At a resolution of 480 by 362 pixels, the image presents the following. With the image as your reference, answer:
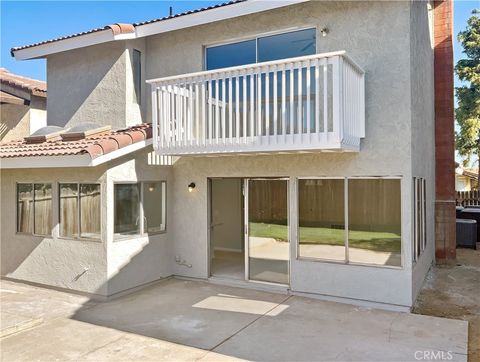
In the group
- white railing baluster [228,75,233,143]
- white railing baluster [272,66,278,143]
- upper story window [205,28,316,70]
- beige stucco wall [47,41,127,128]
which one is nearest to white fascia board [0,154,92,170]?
beige stucco wall [47,41,127,128]

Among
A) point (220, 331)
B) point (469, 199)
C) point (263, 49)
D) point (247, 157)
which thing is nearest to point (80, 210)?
point (247, 157)

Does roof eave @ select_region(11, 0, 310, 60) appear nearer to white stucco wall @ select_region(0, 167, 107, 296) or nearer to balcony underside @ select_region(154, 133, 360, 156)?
balcony underside @ select_region(154, 133, 360, 156)

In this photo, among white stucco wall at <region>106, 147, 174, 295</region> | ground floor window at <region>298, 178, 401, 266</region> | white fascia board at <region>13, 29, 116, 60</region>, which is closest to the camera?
ground floor window at <region>298, 178, 401, 266</region>

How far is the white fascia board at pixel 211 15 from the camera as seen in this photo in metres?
8.45

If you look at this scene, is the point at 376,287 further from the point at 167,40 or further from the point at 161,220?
the point at 167,40

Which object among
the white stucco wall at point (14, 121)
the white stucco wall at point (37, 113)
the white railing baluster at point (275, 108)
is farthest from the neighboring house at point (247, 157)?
the white stucco wall at point (14, 121)

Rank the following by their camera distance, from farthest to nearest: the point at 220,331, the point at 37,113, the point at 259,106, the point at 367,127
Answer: the point at 37,113, the point at 367,127, the point at 259,106, the point at 220,331

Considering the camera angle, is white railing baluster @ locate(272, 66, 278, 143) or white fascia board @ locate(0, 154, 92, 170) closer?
white railing baluster @ locate(272, 66, 278, 143)

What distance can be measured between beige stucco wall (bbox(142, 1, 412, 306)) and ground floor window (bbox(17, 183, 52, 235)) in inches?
164

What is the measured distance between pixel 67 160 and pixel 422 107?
8484 mm

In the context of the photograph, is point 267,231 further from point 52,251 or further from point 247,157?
point 52,251

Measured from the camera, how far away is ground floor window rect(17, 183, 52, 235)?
9594mm

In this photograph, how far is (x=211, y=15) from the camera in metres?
9.13

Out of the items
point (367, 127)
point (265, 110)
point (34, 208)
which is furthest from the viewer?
point (34, 208)
